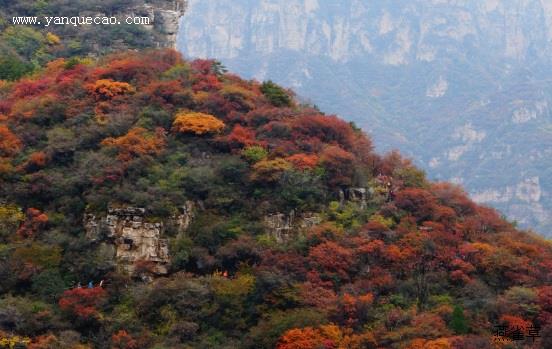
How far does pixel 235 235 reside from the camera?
34.1 m

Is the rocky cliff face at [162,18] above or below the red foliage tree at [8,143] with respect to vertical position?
above

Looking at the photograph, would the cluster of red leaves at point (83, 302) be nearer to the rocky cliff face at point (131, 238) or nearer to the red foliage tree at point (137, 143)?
the rocky cliff face at point (131, 238)

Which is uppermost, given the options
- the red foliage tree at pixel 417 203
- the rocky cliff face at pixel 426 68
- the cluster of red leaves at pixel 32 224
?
the rocky cliff face at pixel 426 68

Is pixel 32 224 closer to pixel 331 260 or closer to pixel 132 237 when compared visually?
pixel 132 237

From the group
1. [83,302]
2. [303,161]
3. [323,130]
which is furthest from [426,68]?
[83,302]

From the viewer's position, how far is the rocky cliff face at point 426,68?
121875mm

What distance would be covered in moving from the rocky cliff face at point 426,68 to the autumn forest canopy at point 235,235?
76.2 m

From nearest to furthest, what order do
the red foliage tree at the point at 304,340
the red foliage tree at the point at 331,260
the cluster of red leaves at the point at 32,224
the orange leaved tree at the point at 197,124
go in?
the red foliage tree at the point at 304,340 < the red foliage tree at the point at 331,260 < the cluster of red leaves at the point at 32,224 < the orange leaved tree at the point at 197,124

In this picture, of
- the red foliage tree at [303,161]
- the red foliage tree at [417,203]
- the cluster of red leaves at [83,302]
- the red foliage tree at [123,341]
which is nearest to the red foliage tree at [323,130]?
the red foliage tree at [303,161]

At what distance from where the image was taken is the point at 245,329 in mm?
30875

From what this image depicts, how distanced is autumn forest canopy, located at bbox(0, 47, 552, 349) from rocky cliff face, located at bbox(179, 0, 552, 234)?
76167mm

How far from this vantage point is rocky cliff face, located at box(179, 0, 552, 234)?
4798 inches

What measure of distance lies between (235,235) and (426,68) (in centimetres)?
12520

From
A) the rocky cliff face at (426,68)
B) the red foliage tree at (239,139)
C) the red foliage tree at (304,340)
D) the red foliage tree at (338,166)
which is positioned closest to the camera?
the red foliage tree at (304,340)
